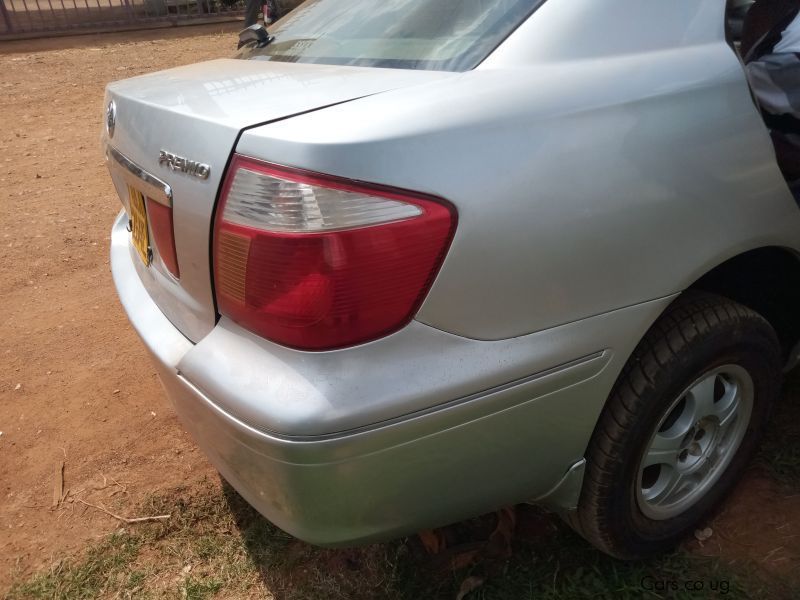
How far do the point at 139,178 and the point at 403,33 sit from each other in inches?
29.8

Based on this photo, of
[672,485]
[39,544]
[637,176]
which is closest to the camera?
[637,176]

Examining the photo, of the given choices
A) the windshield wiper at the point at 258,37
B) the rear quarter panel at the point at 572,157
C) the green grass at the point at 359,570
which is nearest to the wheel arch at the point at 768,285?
the rear quarter panel at the point at 572,157

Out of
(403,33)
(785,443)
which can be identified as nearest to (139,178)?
(403,33)

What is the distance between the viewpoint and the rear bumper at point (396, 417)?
4.22ft

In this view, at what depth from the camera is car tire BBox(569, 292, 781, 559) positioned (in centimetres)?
166

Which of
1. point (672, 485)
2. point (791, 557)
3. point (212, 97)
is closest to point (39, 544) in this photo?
point (212, 97)

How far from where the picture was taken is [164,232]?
1.59m

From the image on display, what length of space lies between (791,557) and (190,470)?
6.51ft

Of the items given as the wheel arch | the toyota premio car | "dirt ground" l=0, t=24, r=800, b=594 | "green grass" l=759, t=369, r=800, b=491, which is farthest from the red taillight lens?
"green grass" l=759, t=369, r=800, b=491

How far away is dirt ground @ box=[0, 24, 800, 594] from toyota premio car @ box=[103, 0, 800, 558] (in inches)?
24.4

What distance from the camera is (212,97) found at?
1590 millimetres

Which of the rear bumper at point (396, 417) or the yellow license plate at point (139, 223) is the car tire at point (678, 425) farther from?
the yellow license plate at point (139, 223)

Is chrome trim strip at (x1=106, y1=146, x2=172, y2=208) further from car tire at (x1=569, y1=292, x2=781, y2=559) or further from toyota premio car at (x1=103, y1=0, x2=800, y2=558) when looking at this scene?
car tire at (x1=569, y1=292, x2=781, y2=559)

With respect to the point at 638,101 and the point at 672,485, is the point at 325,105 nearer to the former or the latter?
the point at 638,101
